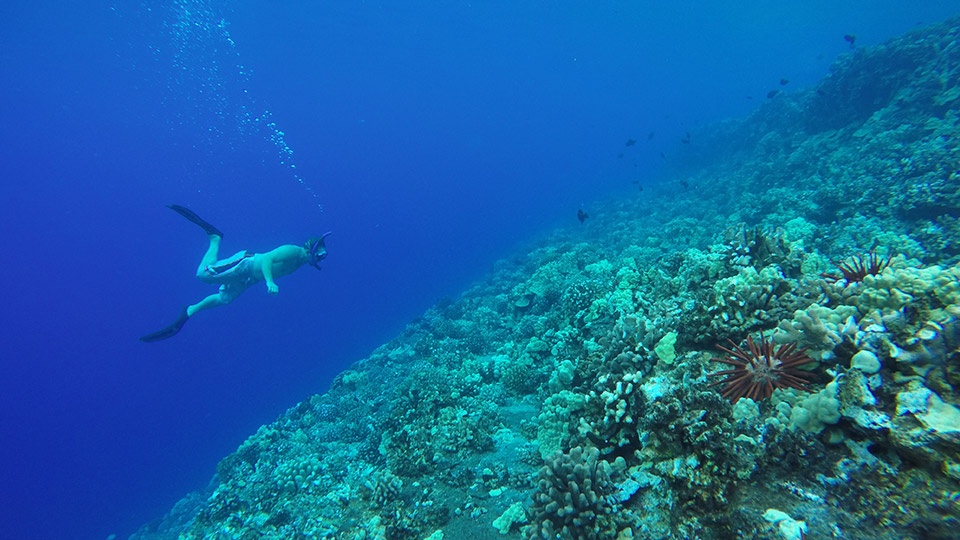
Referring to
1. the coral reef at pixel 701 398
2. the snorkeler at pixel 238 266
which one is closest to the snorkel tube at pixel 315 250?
the snorkeler at pixel 238 266

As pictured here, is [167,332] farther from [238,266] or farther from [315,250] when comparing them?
[315,250]

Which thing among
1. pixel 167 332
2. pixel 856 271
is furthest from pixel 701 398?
pixel 167 332

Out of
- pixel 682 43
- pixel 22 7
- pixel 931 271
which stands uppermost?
pixel 682 43

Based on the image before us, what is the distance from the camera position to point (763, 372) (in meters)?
4.02

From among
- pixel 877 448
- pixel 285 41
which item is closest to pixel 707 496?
pixel 877 448

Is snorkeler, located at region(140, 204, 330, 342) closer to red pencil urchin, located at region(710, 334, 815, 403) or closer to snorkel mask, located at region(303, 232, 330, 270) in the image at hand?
snorkel mask, located at region(303, 232, 330, 270)

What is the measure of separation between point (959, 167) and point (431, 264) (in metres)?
103

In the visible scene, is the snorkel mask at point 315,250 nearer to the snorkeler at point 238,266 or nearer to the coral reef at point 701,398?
the snorkeler at point 238,266

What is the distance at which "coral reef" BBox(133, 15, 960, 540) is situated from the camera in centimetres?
279

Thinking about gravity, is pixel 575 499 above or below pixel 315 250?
below

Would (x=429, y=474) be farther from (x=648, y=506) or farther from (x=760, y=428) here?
(x=760, y=428)

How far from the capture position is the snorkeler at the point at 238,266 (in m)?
12.7

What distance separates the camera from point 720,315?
5316mm

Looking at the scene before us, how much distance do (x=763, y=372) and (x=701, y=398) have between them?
77 centimetres
